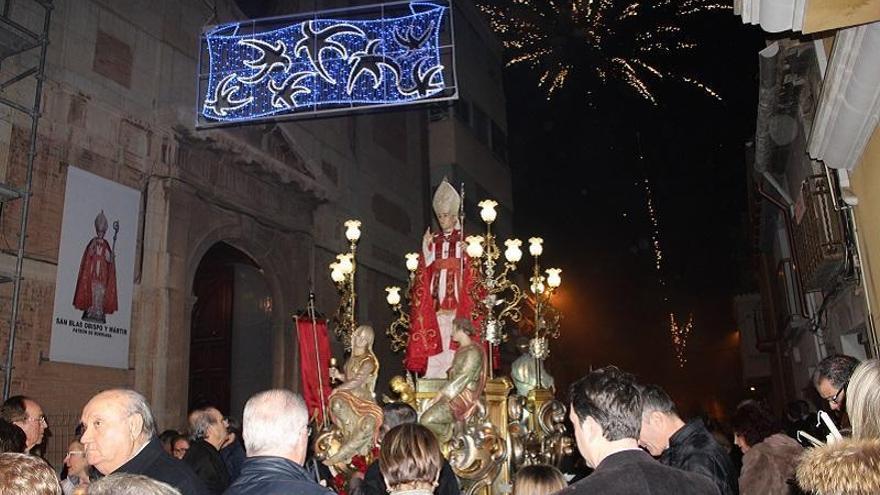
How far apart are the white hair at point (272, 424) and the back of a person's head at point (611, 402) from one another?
1.23 metres

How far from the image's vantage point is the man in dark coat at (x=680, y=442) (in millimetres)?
4070

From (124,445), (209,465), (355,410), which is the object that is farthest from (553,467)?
(355,410)

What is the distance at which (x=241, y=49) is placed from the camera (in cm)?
1155

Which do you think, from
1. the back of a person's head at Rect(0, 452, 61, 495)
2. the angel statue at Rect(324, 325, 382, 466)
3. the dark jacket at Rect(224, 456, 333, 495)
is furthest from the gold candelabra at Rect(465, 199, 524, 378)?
the back of a person's head at Rect(0, 452, 61, 495)

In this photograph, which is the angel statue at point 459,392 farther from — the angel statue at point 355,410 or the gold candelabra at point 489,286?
the gold candelabra at point 489,286

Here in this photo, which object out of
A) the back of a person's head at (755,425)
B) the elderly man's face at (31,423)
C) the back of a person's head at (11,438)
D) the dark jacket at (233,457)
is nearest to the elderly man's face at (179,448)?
the dark jacket at (233,457)

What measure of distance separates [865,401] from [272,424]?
2.40 metres

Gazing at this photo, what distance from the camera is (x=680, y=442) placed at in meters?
4.15

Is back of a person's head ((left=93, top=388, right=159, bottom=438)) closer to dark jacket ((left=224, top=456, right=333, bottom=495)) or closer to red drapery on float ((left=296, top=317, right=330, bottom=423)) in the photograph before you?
dark jacket ((left=224, top=456, right=333, bottom=495))

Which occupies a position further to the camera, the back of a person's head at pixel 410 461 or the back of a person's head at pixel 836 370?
the back of a person's head at pixel 836 370

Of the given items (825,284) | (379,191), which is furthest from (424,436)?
(379,191)

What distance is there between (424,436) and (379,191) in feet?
55.5

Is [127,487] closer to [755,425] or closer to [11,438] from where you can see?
[11,438]

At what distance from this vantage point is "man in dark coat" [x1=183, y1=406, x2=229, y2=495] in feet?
18.7
